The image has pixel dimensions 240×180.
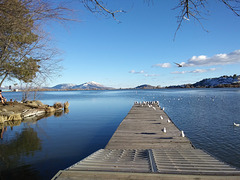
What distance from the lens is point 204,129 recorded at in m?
14.9

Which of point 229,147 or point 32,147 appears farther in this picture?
point 32,147

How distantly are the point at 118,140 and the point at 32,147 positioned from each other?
6.58 m

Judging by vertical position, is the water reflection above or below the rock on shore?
below

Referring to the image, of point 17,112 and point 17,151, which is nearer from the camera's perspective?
point 17,151

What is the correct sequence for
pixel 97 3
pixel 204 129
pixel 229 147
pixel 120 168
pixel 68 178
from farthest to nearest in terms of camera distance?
pixel 204 129 < pixel 229 147 < pixel 120 168 < pixel 68 178 < pixel 97 3

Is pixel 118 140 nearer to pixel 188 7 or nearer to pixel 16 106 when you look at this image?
pixel 188 7

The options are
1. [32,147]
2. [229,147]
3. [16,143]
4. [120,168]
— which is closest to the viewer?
[120,168]

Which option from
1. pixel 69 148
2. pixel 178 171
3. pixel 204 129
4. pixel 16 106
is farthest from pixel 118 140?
pixel 16 106

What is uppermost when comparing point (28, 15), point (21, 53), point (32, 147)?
point (28, 15)

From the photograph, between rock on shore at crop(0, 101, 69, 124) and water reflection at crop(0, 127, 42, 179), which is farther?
rock on shore at crop(0, 101, 69, 124)

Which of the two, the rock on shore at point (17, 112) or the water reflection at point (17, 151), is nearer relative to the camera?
the water reflection at point (17, 151)

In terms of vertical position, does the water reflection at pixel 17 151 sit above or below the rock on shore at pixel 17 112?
below

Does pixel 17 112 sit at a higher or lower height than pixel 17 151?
higher

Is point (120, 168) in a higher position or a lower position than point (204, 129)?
higher
